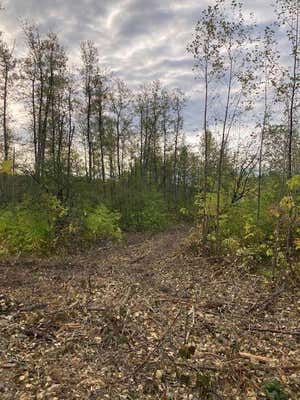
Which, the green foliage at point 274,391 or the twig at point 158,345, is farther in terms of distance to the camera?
the twig at point 158,345

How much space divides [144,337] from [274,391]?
1706 mm

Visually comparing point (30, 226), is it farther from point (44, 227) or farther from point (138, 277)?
point (138, 277)

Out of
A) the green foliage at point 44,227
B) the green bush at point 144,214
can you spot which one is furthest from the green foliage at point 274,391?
the green bush at point 144,214

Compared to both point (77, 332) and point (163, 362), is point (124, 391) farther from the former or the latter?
point (77, 332)

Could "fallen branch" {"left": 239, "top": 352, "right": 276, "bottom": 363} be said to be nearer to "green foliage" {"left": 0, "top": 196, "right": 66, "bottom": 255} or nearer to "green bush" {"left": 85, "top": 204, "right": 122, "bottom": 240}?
"green foliage" {"left": 0, "top": 196, "right": 66, "bottom": 255}

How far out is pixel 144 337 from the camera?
4.22 m

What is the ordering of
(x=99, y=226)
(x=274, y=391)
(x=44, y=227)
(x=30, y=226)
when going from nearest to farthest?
(x=274, y=391), (x=30, y=226), (x=44, y=227), (x=99, y=226)

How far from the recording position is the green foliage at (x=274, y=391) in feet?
10.2


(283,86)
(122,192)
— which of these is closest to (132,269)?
(283,86)

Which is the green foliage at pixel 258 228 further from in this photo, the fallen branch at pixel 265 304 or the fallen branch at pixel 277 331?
the fallen branch at pixel 277 331

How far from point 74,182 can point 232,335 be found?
8910 millimetres

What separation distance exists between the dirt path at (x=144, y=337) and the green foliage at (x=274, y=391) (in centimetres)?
3

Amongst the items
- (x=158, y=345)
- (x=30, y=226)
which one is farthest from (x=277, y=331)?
(x=30, y=226)

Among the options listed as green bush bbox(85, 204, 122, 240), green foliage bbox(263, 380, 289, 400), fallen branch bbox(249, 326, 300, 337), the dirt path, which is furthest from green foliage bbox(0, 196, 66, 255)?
green foliage bbox(263, 380, 289, 400)
